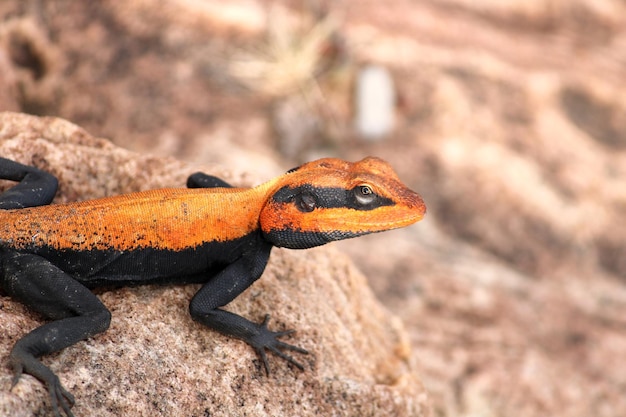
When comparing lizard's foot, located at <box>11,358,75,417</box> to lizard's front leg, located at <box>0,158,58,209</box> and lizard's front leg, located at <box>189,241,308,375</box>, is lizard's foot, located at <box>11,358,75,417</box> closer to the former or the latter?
lizard's front leg, located at <box>189,241,308,375</box>

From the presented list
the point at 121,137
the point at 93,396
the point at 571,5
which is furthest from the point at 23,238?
the point at 571,5

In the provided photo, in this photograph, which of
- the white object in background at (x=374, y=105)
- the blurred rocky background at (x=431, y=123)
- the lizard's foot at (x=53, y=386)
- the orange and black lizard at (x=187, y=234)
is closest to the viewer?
the lizard's foot at (x=53, y=386)

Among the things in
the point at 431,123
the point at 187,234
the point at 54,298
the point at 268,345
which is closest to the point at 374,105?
the point at 431,123

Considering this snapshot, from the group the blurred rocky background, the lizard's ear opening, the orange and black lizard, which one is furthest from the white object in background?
the lizard's ear opening

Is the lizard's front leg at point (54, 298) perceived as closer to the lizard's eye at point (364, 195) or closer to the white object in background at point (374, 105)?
the lizard's eye at point (364, 195)

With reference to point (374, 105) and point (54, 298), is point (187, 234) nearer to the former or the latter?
point (54, 298)

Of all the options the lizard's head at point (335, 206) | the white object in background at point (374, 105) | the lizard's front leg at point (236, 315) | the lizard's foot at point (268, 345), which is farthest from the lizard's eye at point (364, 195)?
the white object in background at point (374, 105)

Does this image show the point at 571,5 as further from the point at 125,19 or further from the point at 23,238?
the point at 23,238
